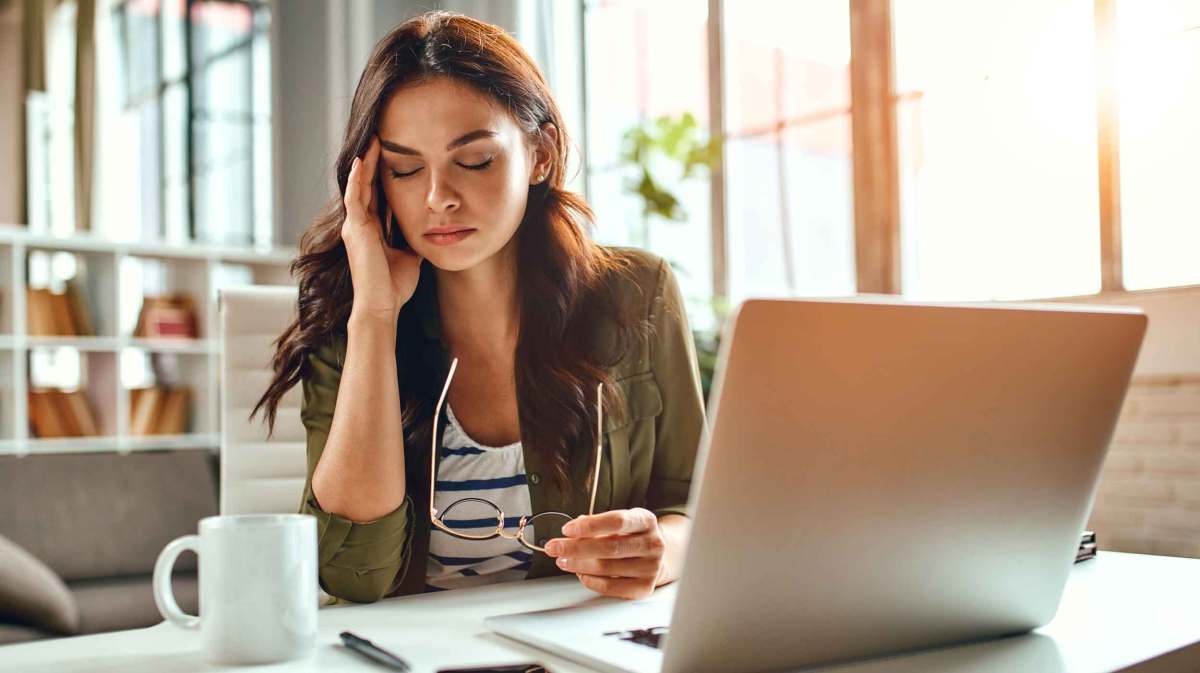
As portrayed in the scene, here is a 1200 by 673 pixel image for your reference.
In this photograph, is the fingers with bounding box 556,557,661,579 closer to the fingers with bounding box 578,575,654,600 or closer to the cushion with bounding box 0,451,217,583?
the fingers with bounding box 578,575,654,600

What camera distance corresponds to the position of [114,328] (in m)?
4.03

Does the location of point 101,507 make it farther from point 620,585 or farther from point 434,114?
point 620,585

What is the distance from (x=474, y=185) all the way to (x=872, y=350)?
75 cm

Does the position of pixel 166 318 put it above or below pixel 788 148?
below

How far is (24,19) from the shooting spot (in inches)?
249

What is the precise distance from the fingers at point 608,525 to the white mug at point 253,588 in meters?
0.21

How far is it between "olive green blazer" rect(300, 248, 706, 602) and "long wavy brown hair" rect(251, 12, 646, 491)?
0.06 feet

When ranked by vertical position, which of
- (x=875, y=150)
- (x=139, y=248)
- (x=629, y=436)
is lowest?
(x=629, y=436)

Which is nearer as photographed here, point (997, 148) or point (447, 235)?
point (447, 235)

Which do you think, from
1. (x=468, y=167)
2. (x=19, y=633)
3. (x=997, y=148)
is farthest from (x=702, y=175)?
(x=468, y=167)

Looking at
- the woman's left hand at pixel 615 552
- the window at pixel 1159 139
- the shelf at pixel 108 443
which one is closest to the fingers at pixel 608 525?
the woman's left hand at pixel 615 552

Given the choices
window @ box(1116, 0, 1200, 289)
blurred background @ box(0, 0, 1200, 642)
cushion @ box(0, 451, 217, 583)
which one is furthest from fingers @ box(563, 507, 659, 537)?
cushion @ box(0, 451, 217, 583)

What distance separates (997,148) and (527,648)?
2.46 m

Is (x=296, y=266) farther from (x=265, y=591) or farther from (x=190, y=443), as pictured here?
(x=190, y=443)
